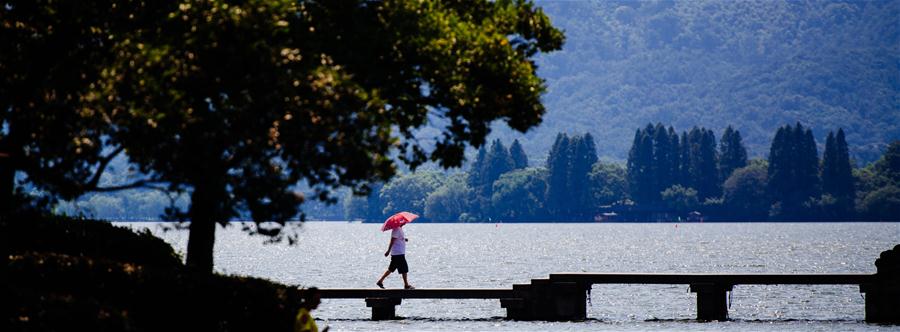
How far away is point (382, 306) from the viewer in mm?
33531

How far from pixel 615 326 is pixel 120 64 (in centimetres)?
1761

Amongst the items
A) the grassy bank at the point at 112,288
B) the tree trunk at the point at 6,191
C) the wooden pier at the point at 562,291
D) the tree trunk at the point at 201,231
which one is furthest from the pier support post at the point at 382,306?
the tree trunk at the point at 6,191

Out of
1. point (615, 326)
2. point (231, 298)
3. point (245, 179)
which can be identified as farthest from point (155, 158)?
point (615, 326)

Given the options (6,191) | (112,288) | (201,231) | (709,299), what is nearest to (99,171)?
(112,288)

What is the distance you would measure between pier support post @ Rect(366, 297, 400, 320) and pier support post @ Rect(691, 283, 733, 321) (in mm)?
7701

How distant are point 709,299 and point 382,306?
8.35 m

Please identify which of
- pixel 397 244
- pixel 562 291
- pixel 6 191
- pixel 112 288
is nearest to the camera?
pixel 112 288

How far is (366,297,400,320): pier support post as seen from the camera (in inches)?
1315

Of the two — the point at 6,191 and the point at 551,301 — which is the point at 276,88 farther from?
the point at 551,301

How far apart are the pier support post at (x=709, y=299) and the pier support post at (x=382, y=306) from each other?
25.3 ft

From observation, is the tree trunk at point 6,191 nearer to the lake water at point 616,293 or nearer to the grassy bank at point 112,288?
the grassy bank at point 112,288

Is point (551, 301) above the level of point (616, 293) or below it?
below

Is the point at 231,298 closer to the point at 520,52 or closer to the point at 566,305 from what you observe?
the point at 520,52

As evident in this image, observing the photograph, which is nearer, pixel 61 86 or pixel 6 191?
pixel 61 86
